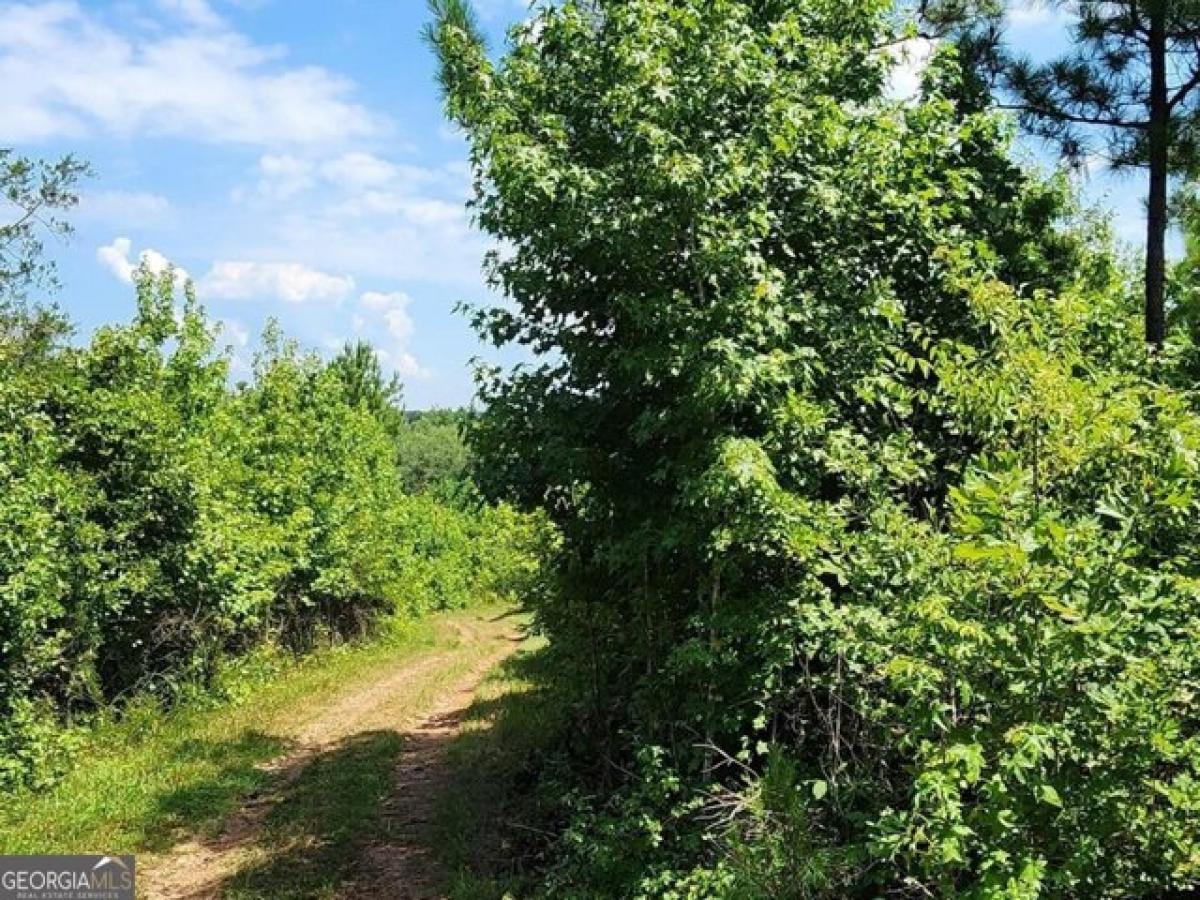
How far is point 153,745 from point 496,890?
21.6 ft

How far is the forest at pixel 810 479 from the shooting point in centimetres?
405

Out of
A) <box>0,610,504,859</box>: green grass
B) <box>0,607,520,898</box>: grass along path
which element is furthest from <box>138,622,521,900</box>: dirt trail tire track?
<box>0,610,504,859</box>: green grass

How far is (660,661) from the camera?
27.0 feet

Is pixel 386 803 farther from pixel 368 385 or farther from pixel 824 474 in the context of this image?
pixel 368 385

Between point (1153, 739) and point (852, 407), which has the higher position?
point (852, 407)

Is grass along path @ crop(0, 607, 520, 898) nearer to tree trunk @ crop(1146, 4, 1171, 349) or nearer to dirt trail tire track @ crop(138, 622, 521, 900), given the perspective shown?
dirt trail tire track @ crop(138, 622, 521, 900)

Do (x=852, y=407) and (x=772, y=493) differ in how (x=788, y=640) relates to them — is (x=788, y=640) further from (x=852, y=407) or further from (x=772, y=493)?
(x=852, y=407)

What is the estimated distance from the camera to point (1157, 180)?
8.33 meters

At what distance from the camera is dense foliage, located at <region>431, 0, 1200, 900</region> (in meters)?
4.02

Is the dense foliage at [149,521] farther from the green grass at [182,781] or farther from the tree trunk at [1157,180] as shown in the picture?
the tree trunk at [1157,180]

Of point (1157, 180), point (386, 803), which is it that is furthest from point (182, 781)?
A: point (1157, 180)

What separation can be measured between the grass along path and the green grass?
2cm

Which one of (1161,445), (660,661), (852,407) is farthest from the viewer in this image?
(660,661)

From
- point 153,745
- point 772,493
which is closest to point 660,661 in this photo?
point 772,493
